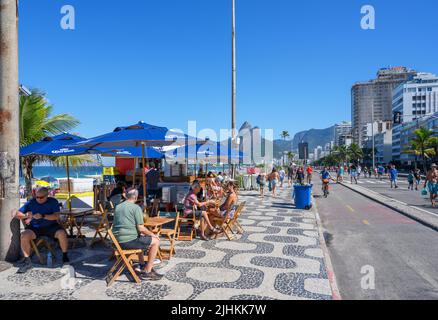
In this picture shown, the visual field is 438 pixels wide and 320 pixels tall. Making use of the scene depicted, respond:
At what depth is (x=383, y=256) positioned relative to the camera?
6348 millimetres

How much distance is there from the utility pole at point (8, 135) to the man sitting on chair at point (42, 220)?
0.26 meters

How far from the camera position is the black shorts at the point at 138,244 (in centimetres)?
479

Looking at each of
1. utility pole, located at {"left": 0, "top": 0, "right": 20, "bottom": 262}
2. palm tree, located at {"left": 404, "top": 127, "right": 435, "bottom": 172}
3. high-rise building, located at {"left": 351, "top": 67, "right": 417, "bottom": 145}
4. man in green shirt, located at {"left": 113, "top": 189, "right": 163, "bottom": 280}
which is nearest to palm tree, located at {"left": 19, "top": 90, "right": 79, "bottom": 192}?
utility pole, located at {"left": 0, "top": 0, "right": 20, "bottom": 262}

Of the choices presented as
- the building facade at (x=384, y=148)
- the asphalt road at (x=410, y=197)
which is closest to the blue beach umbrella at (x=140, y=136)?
the asphalt road at (x=410, y=197)

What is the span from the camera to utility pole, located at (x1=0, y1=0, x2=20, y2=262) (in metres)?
5.68

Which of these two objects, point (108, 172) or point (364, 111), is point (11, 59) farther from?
point (364, 111)

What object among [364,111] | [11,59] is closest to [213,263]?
[11,59]

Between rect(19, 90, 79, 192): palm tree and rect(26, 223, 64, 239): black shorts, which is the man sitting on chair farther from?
rect(19, 90, 79, 192): palm tree

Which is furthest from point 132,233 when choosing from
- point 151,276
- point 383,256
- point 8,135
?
point 383,256

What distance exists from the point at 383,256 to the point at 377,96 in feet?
678

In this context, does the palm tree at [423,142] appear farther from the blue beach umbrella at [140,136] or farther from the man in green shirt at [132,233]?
the man in green shirt at [132,233]

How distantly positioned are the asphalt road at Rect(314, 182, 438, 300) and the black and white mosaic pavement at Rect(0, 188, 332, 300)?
0.47 m

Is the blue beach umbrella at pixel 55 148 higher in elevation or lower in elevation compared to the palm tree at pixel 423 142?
lower
